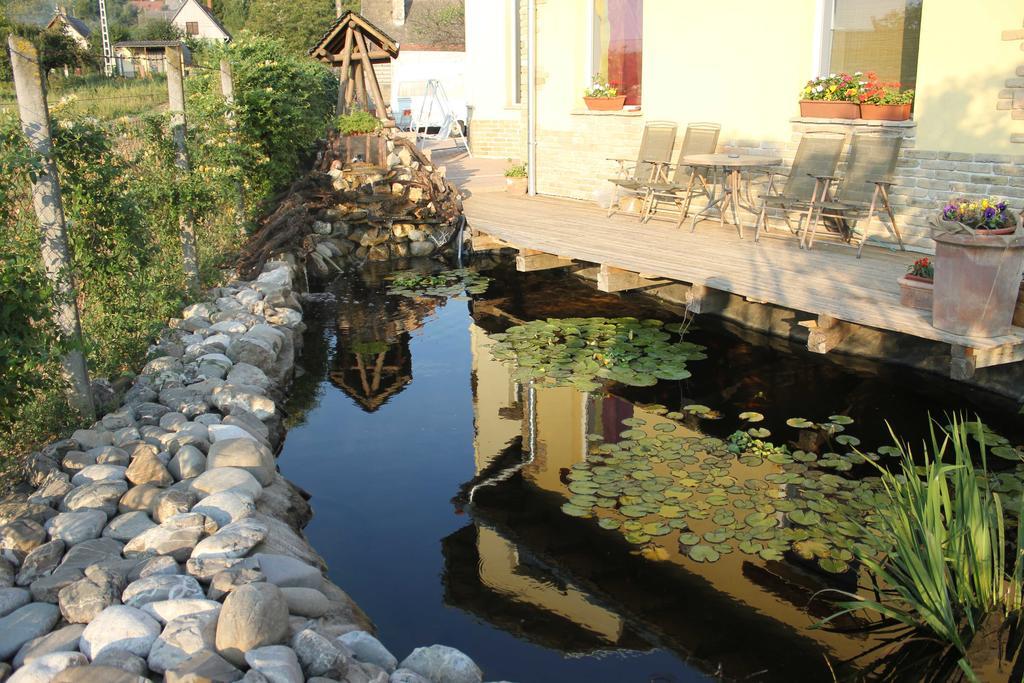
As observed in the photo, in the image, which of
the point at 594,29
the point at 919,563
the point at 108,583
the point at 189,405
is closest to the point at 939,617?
the point at 919,563

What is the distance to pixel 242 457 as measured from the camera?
4.82 metres

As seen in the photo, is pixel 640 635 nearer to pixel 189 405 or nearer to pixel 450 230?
pixel 189 405

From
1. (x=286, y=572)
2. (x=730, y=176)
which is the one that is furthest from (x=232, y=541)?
(x=730, y=176)

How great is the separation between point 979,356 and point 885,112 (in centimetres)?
299

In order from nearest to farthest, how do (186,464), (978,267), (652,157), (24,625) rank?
(24,625) < (186,464) < (978,267) < (652,157)

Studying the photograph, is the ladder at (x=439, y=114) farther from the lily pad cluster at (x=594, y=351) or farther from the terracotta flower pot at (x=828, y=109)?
the terracotta flower pot at (x=828, y=109)

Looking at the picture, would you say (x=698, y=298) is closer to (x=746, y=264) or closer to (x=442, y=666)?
(x=746, y=264)

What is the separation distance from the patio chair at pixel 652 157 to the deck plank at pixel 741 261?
42 centimetres

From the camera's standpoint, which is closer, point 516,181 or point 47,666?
point 47,666

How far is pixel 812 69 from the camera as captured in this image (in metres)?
8.20

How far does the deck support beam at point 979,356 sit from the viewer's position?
17.4ft

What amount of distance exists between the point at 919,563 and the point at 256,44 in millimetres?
10463

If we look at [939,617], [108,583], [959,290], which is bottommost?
[939,617]

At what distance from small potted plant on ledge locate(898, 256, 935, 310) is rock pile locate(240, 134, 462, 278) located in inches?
265
